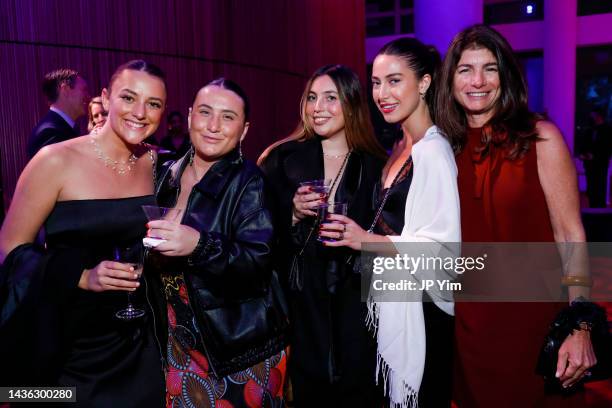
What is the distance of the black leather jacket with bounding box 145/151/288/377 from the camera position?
1882 mm

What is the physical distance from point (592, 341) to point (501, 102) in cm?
98

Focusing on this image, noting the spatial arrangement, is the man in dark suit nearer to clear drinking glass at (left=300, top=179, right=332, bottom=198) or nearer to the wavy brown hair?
the wavy brown hair

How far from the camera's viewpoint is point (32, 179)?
191 centimetres

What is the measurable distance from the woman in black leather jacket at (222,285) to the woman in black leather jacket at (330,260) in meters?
0.33

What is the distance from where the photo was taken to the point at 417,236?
6.47 feet

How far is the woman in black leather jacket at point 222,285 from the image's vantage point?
1.92 meters

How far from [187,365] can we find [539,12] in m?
17.4

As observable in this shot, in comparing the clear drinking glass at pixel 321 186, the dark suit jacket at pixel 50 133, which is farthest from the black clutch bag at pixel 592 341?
the dark suit jacket at pixel 50 133

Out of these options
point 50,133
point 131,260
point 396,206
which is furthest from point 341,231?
point 50,133

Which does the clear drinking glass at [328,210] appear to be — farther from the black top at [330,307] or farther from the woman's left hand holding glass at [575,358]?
the woman's left hand holding glass at [575,358]

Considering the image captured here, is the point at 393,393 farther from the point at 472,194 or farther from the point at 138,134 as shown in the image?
the point at 138,134

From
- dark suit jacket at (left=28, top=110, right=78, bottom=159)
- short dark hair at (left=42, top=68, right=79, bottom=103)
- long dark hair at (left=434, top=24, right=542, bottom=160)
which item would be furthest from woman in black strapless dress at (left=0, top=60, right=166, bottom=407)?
short dark hair at (left=42, top=68, right=79, bottom=103)

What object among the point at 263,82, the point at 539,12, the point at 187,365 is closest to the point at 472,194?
the point at 187,365

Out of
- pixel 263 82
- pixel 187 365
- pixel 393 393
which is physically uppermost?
pixel 263 82
